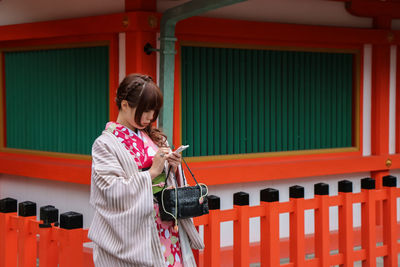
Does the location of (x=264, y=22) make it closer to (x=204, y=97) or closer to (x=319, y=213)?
(x=204, y=97)

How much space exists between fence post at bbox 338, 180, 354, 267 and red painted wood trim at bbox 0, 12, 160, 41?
210cm

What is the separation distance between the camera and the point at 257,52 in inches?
266

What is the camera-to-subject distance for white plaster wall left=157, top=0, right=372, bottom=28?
643 centimetres

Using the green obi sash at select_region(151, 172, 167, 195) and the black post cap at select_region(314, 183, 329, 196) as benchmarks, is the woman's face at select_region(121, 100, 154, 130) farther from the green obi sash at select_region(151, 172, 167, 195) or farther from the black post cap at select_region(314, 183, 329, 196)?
the black post cap at select_region(314, 183, 329, 196)

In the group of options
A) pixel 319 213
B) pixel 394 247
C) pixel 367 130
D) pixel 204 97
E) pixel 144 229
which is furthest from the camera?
pixel 367 130

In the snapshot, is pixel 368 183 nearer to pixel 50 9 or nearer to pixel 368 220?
pixel 368 220

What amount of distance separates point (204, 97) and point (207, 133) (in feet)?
1.14

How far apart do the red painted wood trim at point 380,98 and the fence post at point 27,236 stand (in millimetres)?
4414

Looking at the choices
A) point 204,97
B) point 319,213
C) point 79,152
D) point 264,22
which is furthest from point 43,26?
point 319,213

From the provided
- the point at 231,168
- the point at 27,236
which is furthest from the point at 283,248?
the point at 27,236

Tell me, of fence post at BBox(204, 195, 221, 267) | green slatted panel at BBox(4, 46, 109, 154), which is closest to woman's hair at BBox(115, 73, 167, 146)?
fence post at BBox(204, 195, 221, 267)

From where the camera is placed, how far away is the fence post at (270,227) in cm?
496

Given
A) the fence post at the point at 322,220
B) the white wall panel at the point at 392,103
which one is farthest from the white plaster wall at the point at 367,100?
the fence post at the point at 322,220

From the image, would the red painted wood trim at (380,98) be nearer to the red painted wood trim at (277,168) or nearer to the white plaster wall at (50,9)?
the red painted wood trim at (277,168)
